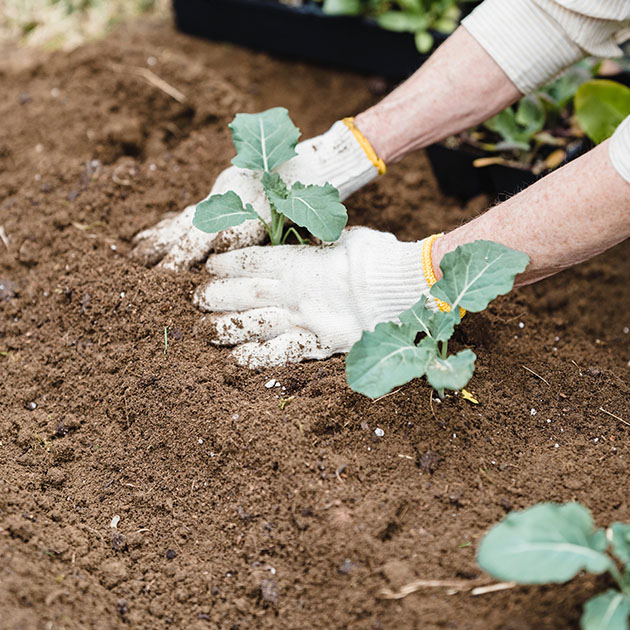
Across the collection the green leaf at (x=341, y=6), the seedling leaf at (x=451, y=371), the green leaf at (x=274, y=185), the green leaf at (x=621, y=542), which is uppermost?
the green leaf at (x=341, y=6)

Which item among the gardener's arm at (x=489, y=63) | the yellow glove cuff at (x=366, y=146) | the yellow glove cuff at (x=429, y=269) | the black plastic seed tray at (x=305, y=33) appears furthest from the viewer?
the black plastic seed tray at (x=305, y=33)

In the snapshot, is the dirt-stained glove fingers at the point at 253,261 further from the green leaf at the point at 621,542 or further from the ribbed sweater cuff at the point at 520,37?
the green leaf at the point at 621,542

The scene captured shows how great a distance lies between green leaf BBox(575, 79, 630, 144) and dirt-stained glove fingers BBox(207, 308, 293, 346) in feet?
4.59

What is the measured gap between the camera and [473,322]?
76.9 inches

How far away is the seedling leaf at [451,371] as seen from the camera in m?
1.47

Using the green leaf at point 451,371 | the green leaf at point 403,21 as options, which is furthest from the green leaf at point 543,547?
the green leaf at point 403,21

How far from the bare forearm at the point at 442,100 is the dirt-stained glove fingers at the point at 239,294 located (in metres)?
0.61

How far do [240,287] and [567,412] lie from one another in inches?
38.8

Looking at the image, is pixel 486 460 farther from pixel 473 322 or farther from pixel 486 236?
pixel 486 236

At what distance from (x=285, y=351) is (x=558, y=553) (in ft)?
2.94

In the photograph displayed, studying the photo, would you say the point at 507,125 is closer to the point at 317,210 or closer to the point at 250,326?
the point at 317,210

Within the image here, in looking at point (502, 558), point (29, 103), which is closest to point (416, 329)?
point (502, 558)

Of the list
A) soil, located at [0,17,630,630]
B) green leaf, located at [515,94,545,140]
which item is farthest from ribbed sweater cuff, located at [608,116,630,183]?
green leaf, located at [515,94,545,140]

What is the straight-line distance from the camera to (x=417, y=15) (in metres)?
3.00
